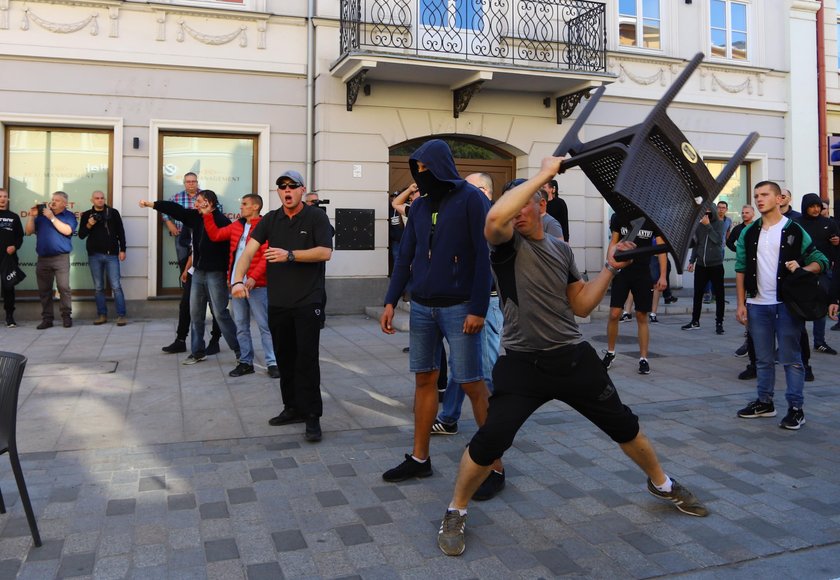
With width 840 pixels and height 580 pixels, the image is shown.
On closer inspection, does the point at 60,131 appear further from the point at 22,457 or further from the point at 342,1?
the point at 22,457

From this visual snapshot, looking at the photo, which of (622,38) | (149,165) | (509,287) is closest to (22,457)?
(509,287)

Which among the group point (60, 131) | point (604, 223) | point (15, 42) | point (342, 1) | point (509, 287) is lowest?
point (509, 287)

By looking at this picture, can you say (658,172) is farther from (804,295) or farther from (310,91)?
(310,91)

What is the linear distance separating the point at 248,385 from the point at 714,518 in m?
4.40

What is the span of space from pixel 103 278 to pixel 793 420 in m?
9.29

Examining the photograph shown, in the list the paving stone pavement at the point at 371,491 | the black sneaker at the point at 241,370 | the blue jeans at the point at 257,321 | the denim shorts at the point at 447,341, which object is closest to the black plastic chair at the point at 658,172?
the denim shorts at the point at 447,341

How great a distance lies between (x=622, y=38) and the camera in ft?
45.8

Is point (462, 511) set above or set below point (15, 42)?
below

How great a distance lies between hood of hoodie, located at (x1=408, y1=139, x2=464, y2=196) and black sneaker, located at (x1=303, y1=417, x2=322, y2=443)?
6.14 ft

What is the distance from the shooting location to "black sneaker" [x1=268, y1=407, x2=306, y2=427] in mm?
5477

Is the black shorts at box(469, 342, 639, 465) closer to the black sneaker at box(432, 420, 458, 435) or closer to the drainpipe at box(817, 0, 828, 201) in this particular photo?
the black sneaker at box(432, 420, 458, 435)

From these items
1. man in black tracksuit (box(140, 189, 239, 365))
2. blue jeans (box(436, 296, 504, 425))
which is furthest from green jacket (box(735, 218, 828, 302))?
man in black tracksuit (box(140, 189, 239, 365))

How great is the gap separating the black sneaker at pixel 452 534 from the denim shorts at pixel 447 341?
0.96 metres

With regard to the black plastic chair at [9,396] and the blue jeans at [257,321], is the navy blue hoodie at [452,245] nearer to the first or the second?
the black plastic chair at [9,396]
